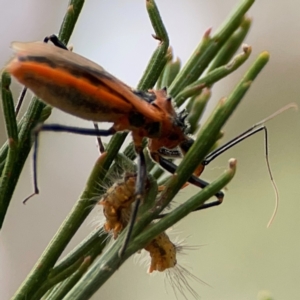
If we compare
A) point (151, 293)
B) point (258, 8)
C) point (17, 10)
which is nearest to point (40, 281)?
point (151, 293)

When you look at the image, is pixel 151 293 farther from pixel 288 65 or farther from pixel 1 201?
pixel 1 201

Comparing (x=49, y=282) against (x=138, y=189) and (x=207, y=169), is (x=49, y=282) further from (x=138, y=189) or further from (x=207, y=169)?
(x=207, y=169)

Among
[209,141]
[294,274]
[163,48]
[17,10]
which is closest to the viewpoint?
[209,141]

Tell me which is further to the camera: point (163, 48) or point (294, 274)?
point (294, 274)

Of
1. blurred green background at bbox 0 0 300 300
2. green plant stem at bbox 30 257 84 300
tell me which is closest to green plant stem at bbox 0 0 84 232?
green plant stem at bbox 30 257 84 300

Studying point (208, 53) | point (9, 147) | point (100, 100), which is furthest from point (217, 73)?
point (9, 147)

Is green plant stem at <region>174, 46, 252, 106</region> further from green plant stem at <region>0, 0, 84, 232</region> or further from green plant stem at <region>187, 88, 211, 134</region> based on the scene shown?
green plant stem at <region>0, 0, 84, 232</region>
